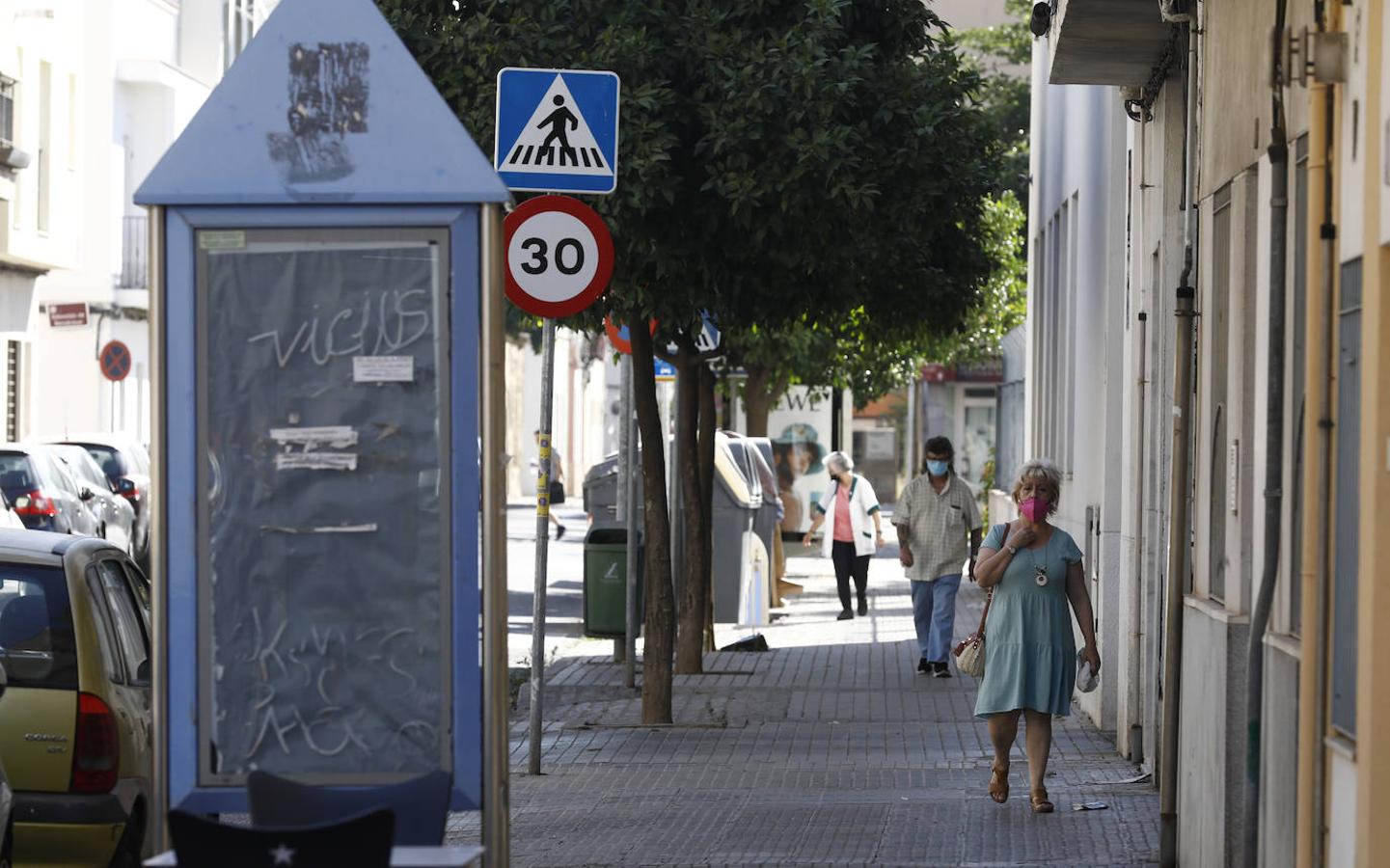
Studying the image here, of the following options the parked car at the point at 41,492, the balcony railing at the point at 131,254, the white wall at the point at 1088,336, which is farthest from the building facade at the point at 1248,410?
the balcony railing at the point at 131,254

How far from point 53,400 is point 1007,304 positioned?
61.6ft

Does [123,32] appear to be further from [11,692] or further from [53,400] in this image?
[11,692]

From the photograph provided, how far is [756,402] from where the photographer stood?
35312 millimetres

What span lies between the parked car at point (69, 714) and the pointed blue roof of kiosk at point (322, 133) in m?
2.37

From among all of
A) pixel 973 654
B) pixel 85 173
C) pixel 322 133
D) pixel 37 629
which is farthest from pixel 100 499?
pixel 85 173

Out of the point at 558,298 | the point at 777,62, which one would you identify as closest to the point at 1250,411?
the point at 558,298

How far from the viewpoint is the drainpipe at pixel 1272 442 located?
6.69 m

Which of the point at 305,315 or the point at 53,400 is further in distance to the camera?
the point at 53,400

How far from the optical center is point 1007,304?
3334 cm

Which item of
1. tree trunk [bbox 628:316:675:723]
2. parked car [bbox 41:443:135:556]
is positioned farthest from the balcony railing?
tree trunk [bbox 628:316:675:723]

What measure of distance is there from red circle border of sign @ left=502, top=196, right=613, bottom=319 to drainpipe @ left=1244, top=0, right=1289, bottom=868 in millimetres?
4422

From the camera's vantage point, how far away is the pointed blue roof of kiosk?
6.09 m

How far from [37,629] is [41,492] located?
49.6 ft

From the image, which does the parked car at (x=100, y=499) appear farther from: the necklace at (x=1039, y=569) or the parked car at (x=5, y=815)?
the parked car at (x=5, y=815)
